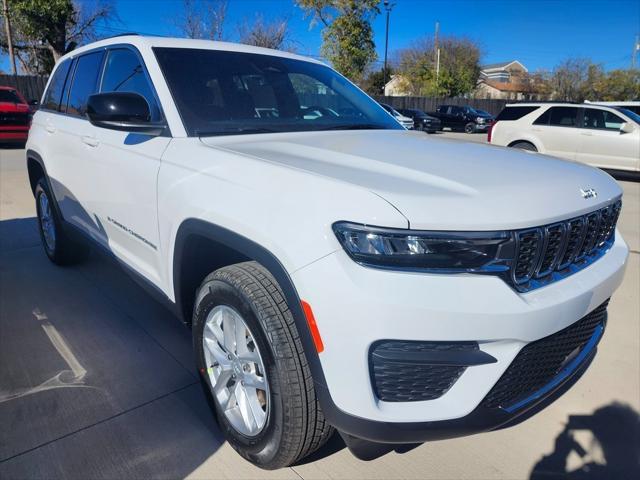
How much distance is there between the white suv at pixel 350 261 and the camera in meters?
1.52

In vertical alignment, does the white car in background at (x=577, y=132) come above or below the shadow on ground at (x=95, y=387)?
above

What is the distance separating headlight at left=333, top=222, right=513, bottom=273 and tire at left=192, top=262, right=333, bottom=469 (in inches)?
15.2

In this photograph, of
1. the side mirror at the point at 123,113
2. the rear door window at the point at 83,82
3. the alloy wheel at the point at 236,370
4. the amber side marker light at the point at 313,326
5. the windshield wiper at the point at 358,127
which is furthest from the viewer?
the rear door window at the point at 83,82

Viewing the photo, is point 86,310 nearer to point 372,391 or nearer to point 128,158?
point 128,158

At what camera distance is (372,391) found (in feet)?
5.10

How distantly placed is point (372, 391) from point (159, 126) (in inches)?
67.2

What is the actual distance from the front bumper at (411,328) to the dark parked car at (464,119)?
87.4 feet

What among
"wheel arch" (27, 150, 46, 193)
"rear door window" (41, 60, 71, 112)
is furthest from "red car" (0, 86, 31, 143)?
"rear door window" (41, 60, 71, 112)

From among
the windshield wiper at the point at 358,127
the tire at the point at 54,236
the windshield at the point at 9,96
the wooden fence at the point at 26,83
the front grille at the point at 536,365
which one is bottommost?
the tire at the point at 54,236

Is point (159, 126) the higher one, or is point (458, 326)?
point (159, 126)

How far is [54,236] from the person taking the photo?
440 cm

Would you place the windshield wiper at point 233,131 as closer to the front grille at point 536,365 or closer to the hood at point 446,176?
the hood at point 446,176

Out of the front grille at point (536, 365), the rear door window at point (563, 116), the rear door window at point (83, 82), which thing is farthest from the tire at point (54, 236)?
the rear door window at point (563, 116)

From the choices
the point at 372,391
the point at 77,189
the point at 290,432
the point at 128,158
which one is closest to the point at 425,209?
the point at 372,391
